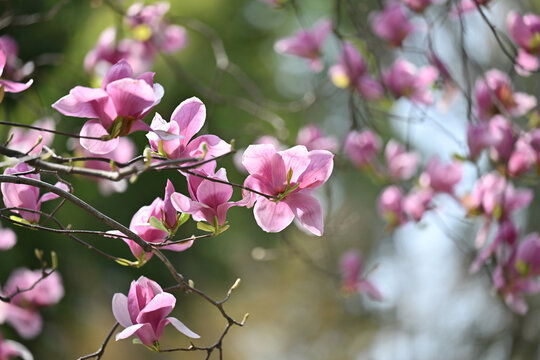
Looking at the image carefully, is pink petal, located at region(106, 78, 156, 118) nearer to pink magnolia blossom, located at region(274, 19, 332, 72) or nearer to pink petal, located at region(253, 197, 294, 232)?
pink petal, located at region(253, 197, 294, 232)

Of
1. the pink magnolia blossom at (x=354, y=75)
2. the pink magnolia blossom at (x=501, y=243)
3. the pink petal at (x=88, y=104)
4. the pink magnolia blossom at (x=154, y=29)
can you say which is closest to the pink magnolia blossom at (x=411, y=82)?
the pink magnolia blossom at (x=354, y=75)

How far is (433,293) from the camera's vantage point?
3156 millimetres

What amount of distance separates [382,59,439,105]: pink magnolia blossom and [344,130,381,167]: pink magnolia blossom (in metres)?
0.12

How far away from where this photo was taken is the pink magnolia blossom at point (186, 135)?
531 millimetres

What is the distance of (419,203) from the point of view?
46.4 inches

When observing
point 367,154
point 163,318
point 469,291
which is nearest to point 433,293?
point 469,291

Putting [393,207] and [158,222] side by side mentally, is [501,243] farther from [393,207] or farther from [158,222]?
[158,222]

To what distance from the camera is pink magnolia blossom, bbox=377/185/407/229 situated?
4.00ft

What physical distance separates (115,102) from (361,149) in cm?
81

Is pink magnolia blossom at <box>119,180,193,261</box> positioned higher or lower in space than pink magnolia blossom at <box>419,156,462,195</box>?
higher

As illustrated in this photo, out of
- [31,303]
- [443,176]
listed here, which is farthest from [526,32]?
[31,303]

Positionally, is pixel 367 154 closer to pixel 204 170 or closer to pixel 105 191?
pixel 105 191

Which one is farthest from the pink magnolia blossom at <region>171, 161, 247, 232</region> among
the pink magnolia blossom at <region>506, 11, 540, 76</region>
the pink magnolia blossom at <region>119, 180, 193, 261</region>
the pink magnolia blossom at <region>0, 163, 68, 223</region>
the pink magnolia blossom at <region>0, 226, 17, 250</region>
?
the pink magnolia blossom at <region>506, 11, 540, 76</region>

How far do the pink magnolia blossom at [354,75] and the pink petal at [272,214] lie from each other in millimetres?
638
